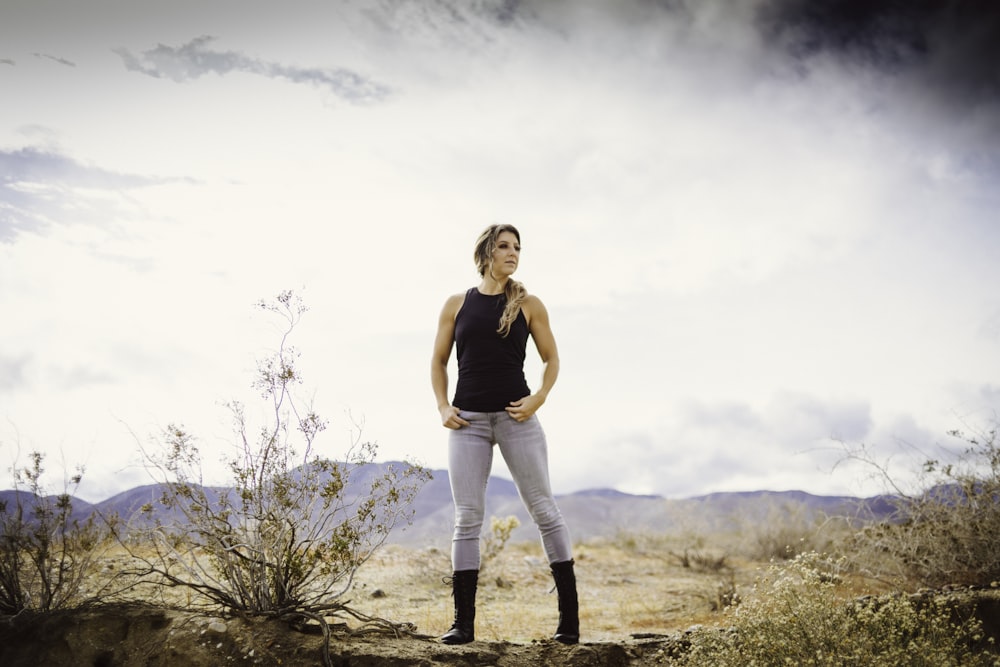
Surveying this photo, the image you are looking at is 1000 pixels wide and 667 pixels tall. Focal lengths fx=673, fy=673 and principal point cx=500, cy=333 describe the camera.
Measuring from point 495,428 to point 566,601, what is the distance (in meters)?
1.01

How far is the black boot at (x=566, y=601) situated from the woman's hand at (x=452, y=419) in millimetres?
914

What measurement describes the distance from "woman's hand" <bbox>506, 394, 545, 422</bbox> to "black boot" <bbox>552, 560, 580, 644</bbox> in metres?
0.82

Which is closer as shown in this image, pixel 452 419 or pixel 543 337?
pixel 452 419

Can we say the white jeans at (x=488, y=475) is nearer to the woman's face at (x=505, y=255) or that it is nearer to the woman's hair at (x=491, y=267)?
the woman's hair at (x=491, y=267)

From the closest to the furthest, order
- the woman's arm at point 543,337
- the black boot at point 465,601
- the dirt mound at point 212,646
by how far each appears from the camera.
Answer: the dirt mound at point 212,646
the black boot at point 465,601
the woman's arm at point 543,337

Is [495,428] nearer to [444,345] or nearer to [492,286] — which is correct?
[444,345]

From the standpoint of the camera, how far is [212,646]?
3.21 meters

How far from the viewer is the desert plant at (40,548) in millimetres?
3557

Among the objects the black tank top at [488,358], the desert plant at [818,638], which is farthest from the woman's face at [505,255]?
the desert plant at [818,638]

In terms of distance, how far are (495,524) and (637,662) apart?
20.4ft

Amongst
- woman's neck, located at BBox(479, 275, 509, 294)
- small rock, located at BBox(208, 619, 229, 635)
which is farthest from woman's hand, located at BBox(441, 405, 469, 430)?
small rock, located at BBox(208, 619, 229, 635)

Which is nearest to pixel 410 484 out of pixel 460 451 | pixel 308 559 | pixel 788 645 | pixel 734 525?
pixel 460 451

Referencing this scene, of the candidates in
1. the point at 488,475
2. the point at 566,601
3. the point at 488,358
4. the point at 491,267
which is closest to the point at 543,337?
the point at 488,358

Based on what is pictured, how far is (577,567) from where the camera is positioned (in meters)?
11.7
